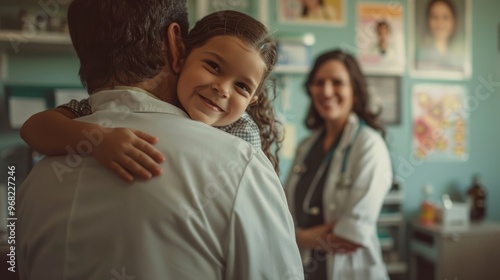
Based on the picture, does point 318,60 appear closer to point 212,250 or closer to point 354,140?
point 354,140

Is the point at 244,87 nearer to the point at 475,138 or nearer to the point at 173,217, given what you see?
the point at 173,217

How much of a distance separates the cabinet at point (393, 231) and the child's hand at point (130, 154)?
211cm

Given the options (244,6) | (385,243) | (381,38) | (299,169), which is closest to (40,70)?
(244,6)

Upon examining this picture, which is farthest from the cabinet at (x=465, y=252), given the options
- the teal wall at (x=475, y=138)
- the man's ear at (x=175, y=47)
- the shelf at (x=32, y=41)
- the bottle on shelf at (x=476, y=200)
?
the shelf at (x=32, y=41)

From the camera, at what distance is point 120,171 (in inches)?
20.5

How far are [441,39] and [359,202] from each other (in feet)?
6.10

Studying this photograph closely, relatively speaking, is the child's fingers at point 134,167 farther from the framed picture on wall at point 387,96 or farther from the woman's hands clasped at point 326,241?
the framed picture on wall at point 387,96

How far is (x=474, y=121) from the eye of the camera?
2.77 m

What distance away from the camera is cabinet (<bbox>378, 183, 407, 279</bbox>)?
2.43 m

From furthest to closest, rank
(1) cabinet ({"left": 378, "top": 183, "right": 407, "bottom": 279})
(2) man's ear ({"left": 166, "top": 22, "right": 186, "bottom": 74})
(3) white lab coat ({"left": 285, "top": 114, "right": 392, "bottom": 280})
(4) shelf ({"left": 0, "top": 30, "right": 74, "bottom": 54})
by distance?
1. (1) cabinet ({"left": 378, "top": 183, "right": 407, "bottom": 279})
2. (4) shelf ({"left": 0, "top": 30, "right": 74, "bottom": 54})
3. (3) white lab coat ({"left": 285, "top": 114, "right": 392, "bottom": 280})
4. (2) man's ear ({"left": 166, "top": 22, "right": 186, "bottom": 74})

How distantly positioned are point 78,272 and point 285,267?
269 millimetres

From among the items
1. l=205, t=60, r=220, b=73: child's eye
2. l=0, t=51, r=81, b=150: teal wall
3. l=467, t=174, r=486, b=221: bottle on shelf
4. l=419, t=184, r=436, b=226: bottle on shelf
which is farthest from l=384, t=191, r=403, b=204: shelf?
l=205, t=60, r=220, b=73: child's eye

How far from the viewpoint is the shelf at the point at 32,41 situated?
1.94 m

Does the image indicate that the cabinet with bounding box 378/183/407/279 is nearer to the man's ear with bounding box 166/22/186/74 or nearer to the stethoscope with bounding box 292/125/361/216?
the stethoscope with bounding box 292/125/361/216
